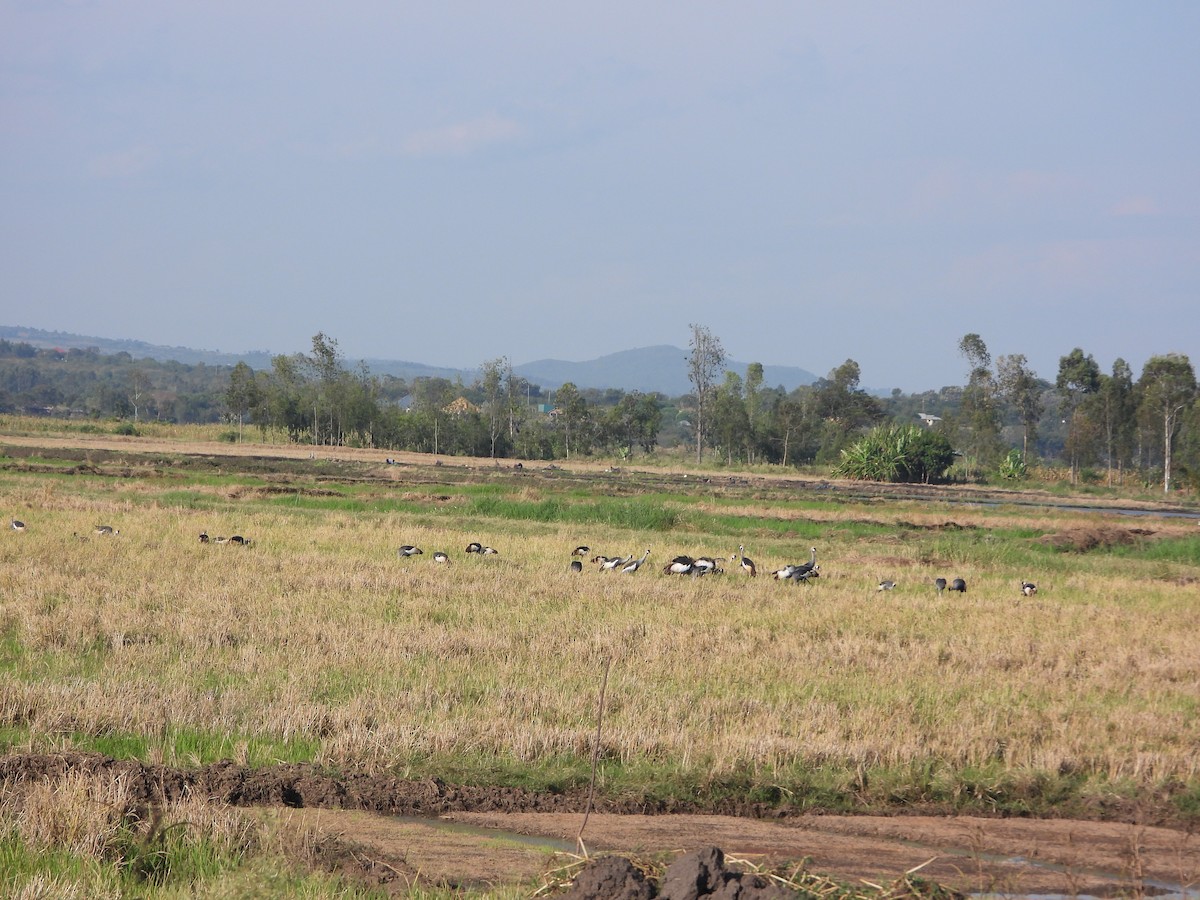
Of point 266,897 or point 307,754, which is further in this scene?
point 307,754

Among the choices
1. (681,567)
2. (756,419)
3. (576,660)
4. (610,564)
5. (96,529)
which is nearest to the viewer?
(576,660)

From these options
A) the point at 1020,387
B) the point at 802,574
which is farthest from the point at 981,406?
the point at 802,574

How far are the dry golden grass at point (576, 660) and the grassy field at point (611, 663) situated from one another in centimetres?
5

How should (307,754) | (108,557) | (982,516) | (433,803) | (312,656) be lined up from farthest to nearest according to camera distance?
(982,516) → (108,557) → (312,656) → (307,754) → (433,803)

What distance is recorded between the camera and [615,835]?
7.56m

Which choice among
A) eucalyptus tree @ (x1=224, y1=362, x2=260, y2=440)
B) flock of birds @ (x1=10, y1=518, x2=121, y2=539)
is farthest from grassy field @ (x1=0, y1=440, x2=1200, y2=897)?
eucalyptus tree @ (x1=224, y1=362, x2=260, y2=440)

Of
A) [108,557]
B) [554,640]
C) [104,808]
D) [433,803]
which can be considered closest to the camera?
[104,808]

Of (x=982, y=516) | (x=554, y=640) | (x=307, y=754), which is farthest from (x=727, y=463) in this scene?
(x=307, y=754)

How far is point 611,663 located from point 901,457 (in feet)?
188

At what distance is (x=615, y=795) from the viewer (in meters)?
8.35

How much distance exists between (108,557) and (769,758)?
14.1 metres

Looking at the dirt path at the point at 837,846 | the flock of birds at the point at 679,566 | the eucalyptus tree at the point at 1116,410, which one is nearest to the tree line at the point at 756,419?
the eucalyptus tree at the point at 1116,410

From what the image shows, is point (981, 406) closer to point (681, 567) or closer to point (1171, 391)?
point (1171, 391)

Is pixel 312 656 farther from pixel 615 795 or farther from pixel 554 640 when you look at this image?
pixel 615 795
